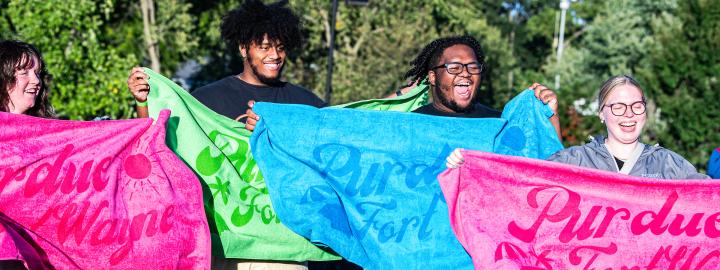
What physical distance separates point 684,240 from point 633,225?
23cm

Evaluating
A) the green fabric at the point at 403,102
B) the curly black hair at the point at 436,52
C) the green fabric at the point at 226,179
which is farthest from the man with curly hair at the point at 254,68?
the curly black hair at the point at 436,52

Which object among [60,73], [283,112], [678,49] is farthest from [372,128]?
[678,49]

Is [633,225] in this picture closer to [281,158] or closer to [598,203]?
[598,203]

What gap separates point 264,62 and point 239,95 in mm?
231

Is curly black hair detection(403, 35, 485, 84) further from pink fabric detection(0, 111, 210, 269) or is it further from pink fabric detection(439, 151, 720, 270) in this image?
pink fabric detection(0, 111, 210, 269)

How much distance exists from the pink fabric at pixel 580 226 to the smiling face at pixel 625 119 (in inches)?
9.4

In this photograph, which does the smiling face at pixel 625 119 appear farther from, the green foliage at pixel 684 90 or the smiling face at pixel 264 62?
the green foliage at pixel 684 90

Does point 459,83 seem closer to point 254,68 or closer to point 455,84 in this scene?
point 455,84

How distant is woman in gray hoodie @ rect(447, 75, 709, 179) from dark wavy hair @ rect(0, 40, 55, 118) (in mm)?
1900

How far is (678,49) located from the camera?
23.8 metres

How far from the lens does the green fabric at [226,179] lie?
210 inches

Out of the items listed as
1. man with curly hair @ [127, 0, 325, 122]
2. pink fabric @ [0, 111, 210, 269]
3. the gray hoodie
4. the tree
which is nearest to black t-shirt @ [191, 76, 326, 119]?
man with curly hair @ [127, 0, 325, 122]

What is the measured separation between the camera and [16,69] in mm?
4891

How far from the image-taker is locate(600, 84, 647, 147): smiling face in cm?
459
